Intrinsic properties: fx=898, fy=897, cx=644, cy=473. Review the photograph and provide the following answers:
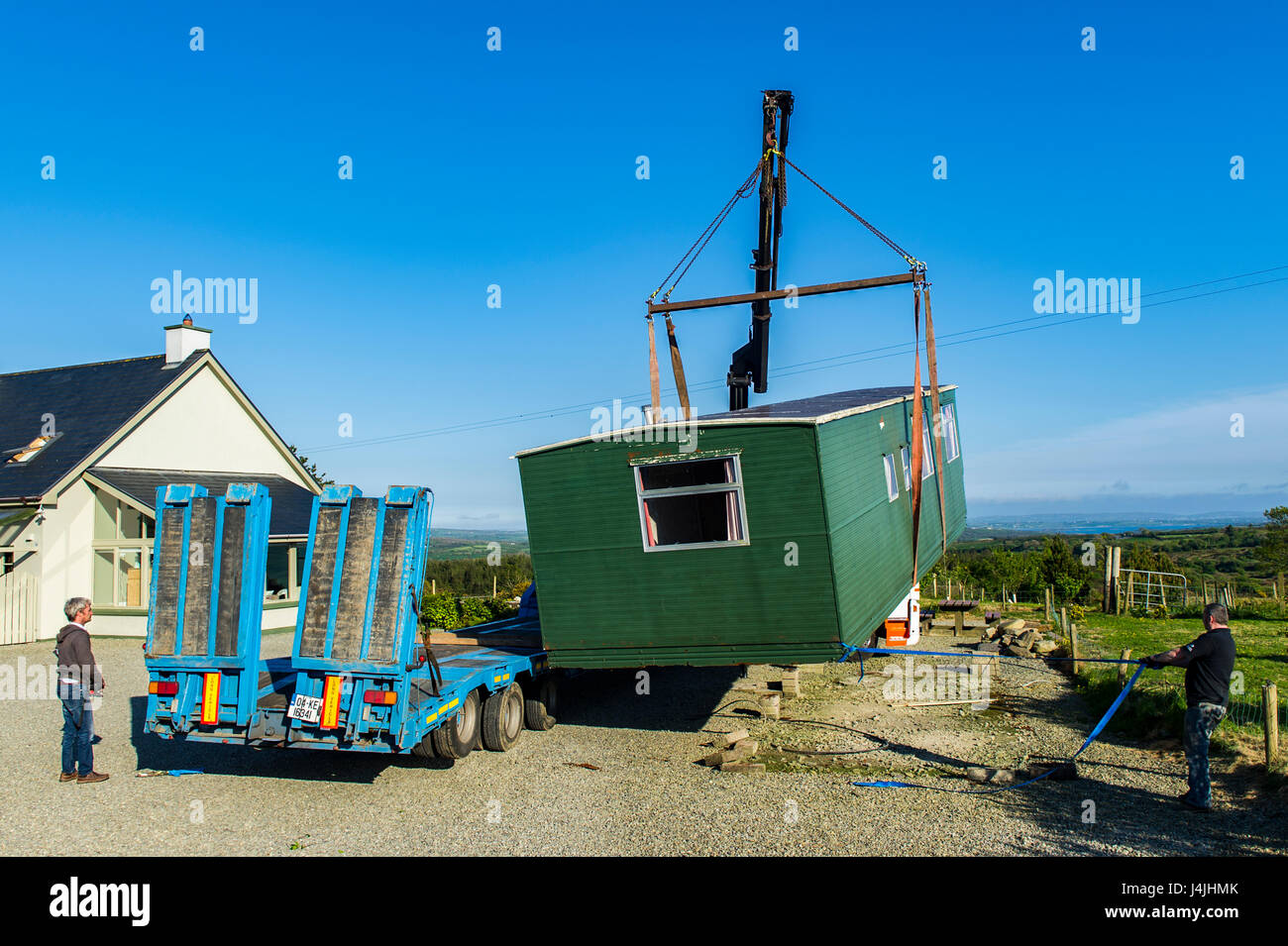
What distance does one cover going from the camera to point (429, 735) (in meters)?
9.56

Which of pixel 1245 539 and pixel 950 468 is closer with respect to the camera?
pixel 950 468

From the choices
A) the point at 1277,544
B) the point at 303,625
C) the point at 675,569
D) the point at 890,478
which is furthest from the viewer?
the point at 1277,544

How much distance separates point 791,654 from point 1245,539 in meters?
116

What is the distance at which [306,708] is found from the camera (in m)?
8.34

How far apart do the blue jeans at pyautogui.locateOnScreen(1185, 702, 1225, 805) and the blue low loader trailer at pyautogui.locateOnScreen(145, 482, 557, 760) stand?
22.9ft

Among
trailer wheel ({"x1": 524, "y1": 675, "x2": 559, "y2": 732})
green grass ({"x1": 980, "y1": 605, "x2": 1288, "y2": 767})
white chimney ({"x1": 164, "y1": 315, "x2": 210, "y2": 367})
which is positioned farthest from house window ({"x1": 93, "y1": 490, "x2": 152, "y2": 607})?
green grass ({"x1": 980, "y1": 605, "x2": 1288, "y2": 767})

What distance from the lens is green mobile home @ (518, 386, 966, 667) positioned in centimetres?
973

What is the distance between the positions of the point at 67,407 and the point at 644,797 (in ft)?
70.8

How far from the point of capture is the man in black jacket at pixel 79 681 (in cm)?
882

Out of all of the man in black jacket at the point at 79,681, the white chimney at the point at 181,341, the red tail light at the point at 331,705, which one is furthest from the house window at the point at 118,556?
the red tail light at the point at 331,705

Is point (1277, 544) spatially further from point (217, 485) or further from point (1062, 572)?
point (217, 485)

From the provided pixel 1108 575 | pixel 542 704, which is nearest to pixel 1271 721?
pixel 542 704
